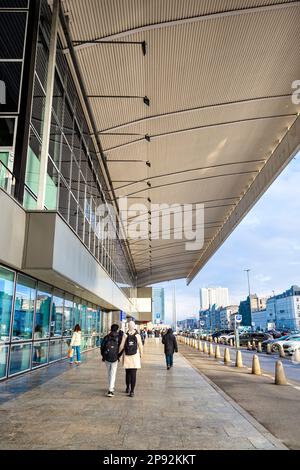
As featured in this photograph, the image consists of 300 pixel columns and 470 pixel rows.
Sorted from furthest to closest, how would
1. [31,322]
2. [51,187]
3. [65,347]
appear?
[65,347] < [31,322] < [51,187]

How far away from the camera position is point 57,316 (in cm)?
1678

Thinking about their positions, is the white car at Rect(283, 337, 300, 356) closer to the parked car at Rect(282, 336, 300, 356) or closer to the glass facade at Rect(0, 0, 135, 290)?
the parked car at Rect(282, 336, 300, 356)

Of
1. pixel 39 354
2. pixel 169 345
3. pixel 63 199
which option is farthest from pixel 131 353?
pixel 169 345

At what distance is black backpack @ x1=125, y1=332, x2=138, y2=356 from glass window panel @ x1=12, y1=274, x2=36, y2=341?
3.76 meters

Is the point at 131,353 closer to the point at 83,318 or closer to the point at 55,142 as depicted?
the point at 55,142

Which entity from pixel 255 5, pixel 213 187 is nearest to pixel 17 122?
pixel 255 5

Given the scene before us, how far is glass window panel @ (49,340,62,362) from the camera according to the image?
16.0m

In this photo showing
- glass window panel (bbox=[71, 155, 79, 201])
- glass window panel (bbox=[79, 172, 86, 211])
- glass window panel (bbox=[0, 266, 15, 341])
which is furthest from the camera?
glass window panel (bbox=[79, 172, 86, 211])

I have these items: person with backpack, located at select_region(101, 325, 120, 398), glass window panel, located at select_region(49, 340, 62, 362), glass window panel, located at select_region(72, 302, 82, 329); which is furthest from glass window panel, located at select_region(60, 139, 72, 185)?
glass window panel, located at select_region(72, 302, 82, 329)

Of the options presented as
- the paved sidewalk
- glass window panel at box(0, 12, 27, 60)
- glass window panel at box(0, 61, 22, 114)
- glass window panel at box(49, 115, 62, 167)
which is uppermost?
glass window panel at box(0, 12, 27, 60)

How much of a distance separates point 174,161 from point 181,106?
207 inches

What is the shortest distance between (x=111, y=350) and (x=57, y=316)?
8235 mm

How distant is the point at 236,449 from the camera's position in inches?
204

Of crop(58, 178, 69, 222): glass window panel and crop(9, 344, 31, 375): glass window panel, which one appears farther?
crop(58, 178, 69, 222): glass window panel
